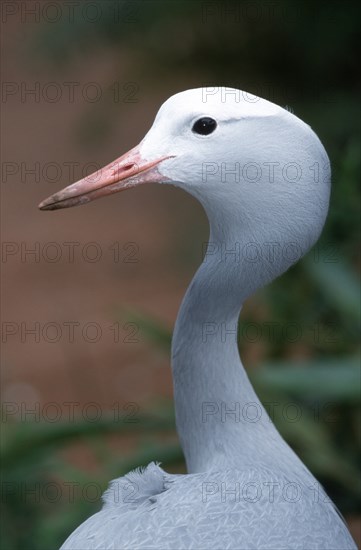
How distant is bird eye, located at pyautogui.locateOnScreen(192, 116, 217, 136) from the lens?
5.39 ft

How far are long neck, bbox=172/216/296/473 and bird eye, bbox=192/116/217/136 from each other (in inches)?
7.8

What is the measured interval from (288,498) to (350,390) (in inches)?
21.5

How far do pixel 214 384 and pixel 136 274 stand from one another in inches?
157

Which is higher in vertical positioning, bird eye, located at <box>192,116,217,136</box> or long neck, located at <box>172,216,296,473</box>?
bird eye, located at <box>192,116,217,136</box>

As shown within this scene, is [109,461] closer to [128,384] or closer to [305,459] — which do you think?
[305,459]

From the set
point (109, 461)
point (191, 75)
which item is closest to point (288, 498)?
point (109, 461)

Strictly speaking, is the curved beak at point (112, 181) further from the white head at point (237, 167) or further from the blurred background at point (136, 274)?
the blurred background at point (136, 274)

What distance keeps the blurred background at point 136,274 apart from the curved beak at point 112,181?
0.74 meters

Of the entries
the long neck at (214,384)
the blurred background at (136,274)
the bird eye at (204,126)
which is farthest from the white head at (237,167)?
the blurred background at (136,274)

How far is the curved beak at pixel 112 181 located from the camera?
1.69m

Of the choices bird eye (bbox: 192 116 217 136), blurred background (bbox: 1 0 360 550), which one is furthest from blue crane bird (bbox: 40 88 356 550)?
blurred background (bbox: 1 0 360 550)

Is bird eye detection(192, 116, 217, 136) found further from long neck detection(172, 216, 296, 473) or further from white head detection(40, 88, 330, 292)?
long neck detection(172, 216, 296, 473)

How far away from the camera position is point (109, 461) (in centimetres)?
273

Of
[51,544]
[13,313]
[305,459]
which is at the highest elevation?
[13,313]
